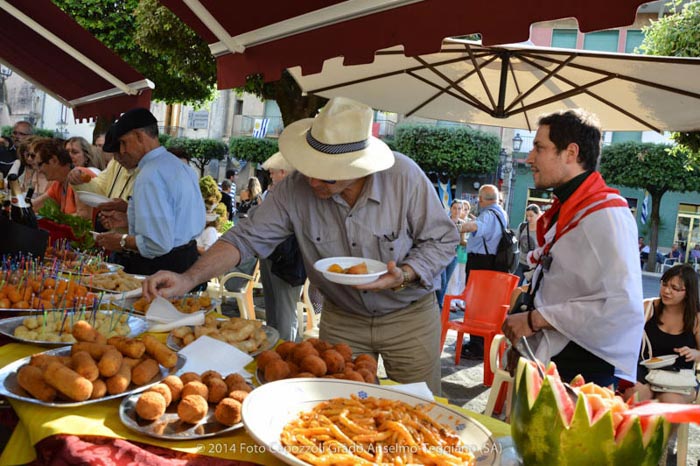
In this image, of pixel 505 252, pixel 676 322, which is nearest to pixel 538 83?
pixel 676 322

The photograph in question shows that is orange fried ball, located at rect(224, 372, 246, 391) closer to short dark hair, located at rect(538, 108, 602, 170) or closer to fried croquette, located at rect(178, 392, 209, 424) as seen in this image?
fried croquette, located at rect(178, 392, 209, 424)

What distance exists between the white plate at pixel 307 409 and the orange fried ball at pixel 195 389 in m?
0.15

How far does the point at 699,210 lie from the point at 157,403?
36.4 meters

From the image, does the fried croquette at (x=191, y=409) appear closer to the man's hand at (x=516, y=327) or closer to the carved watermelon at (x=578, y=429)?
the carved watermelon at (x=578, y=429)

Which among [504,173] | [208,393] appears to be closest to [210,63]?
[208,393]

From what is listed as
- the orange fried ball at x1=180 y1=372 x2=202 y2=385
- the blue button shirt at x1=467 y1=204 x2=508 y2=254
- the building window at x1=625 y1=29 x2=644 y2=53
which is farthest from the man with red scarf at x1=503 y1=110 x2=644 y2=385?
the building window at x1=625 y1=29 x2=644 y2=53

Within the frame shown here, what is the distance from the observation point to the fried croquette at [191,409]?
1.48 m

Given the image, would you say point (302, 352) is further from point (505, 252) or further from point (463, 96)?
point (505, 252)

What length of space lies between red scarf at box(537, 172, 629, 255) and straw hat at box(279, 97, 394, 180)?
2.60 feet

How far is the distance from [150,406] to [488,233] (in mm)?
7228

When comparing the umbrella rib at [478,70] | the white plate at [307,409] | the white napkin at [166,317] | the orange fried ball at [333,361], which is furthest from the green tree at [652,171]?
the white plate at [307,409]

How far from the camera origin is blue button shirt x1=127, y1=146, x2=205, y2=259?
12.3 feet

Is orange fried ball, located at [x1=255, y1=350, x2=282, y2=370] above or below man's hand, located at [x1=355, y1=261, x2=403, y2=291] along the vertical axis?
below

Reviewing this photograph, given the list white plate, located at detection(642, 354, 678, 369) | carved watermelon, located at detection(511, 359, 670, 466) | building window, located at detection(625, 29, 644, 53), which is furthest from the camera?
building window, located at detection(625, 29, 644, 53)
